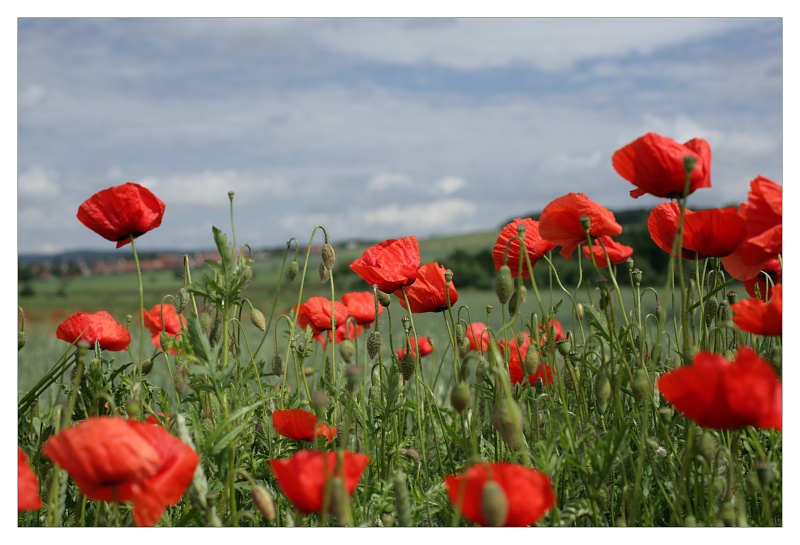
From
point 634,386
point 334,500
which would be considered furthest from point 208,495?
point 634,386

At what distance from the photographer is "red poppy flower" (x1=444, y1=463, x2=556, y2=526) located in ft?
3.15

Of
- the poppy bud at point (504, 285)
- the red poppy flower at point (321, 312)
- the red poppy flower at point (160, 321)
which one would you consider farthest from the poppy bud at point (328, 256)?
the red poppy flower at point (160, 321)

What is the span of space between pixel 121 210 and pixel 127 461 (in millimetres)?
839

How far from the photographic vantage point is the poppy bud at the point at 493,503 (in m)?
0.91

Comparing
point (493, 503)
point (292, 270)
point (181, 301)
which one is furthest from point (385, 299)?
point (493, 503)

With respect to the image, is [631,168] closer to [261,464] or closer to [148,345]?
[261,464]

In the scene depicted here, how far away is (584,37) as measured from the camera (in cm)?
168

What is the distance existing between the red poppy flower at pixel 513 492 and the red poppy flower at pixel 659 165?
600mm

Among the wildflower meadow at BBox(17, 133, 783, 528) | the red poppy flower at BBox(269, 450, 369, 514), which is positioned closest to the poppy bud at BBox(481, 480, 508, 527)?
the wildflower meadow at BBox(17, 133, 783, 528)

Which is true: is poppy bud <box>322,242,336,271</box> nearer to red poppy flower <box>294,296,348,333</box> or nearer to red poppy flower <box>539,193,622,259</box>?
red poppy flower <box>294,296,348,333</box>

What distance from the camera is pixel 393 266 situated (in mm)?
1706

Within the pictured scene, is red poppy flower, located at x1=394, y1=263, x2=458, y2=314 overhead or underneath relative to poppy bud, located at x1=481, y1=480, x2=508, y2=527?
overhead

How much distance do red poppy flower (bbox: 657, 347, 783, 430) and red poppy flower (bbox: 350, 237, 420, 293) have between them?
774 mm

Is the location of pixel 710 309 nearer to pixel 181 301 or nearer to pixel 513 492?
pixel 513 492
